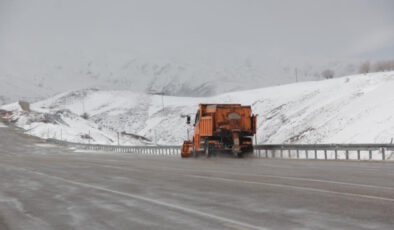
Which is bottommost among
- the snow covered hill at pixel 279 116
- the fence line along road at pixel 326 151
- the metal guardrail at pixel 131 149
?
the fence line along road at pixel 326 151

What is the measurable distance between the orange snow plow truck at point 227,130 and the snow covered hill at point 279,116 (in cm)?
898

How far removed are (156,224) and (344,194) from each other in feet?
14.6

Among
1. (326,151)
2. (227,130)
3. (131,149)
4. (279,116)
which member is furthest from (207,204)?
(279,116)

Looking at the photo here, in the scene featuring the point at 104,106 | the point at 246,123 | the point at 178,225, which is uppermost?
the point at 104,106

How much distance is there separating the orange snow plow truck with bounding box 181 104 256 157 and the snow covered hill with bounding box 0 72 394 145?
8.98 m

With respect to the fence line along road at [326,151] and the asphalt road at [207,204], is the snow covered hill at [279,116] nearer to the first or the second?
the fence line along road at [326,151]

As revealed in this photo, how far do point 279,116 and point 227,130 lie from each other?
2101 inches

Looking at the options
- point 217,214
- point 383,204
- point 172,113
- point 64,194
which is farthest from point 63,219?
point 172,113

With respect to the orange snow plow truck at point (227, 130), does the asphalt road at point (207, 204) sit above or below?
below

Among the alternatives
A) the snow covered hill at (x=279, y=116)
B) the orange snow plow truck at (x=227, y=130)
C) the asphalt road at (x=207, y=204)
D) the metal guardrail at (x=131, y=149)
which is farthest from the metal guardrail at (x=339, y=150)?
the metal guardrail at (x=131, y=149)

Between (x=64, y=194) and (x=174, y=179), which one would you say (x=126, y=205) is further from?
(x=174, y=179)

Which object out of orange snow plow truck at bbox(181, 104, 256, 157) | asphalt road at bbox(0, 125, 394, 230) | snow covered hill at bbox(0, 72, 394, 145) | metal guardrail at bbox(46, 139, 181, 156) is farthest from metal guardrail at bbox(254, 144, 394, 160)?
metal guardrail at bbox(46, 139, 181, 156)

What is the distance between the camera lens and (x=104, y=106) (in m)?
191

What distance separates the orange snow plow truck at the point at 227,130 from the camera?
32.2 m
